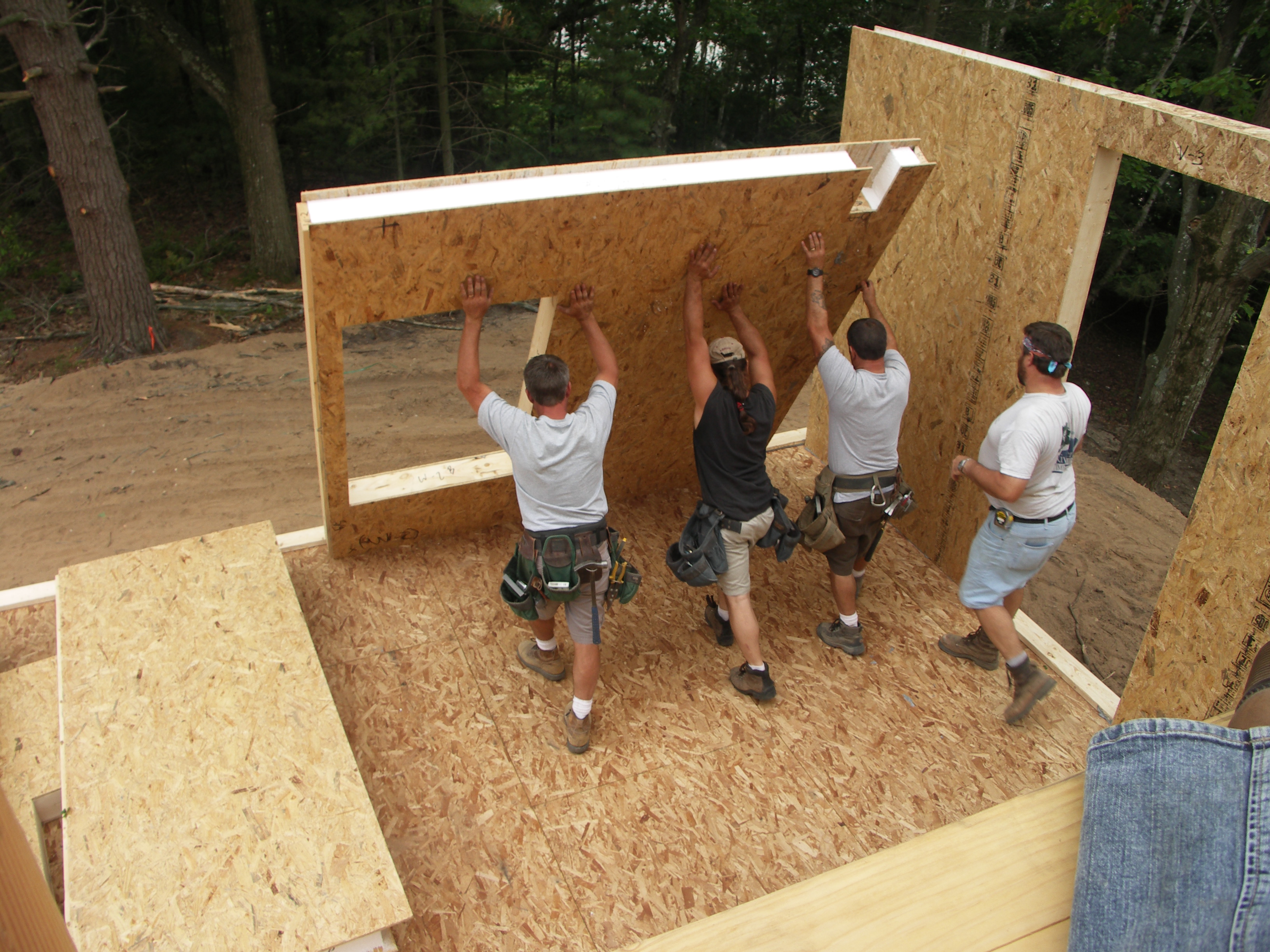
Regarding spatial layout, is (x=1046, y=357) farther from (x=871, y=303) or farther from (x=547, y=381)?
(x=547, y=381)

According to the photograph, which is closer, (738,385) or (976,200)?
(738,385)

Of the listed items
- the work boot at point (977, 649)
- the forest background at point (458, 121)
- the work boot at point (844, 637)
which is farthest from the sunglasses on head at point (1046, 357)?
the forest background at point (458, 121)

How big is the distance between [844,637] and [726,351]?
202 centimetres

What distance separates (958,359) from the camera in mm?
5543

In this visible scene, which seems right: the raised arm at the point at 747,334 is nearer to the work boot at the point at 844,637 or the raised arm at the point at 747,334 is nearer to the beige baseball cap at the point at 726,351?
the beige baseball cap at the point at 726,351

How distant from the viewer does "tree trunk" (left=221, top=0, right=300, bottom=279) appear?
40.8 ft

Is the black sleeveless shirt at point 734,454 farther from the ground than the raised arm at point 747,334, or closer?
closer

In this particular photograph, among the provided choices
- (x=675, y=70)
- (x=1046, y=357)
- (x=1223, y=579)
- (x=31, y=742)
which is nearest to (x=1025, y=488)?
(x=1046, y=357)

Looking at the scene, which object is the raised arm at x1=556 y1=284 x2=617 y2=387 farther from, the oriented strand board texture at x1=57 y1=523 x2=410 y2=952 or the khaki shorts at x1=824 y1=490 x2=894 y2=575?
the oriented strand board texture at x1=57 y1=523 x2=410 y2=952

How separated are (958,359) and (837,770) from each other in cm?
269

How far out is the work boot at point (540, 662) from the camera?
4.94m

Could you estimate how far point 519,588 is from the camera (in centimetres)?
445

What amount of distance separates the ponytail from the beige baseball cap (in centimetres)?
1

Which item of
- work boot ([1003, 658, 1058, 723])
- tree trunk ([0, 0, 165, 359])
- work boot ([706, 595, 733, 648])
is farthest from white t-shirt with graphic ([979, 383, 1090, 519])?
tree trunk ([0, 0, 165, 359])
